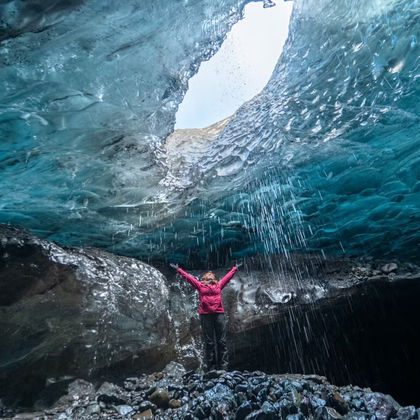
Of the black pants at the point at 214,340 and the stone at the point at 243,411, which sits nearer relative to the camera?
the stone at the point at 243,411

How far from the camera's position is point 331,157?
7504 mm

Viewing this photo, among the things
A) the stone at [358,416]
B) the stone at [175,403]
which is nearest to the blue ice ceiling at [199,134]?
Result: the stone at [175,403]

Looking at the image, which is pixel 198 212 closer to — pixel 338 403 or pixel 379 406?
pixel 338 403

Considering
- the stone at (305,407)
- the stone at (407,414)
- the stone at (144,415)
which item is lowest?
the stone at (407,414)

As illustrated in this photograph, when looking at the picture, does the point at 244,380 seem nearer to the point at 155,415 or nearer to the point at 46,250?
the point at 155,415

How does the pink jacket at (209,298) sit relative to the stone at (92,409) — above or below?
above

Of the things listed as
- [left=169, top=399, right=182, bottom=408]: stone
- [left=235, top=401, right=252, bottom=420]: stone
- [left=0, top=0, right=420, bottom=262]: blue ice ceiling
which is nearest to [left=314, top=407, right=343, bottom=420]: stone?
[left=235, top=401, right=252, bottom=420]: stone

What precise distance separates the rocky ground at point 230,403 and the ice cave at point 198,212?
0.13ft

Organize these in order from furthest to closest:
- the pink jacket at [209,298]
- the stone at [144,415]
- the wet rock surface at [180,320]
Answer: the pink jacket at [209,298] < the wet rock surface at [180,320] < the stone at [144,415]

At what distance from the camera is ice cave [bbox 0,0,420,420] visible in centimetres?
475

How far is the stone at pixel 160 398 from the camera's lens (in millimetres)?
4922

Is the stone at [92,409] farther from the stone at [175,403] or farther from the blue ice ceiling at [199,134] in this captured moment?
the blue ice ceiling at [199,134]

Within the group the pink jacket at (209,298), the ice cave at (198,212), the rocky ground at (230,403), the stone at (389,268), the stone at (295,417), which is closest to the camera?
the stone at (295,417)

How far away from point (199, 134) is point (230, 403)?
654 cm
